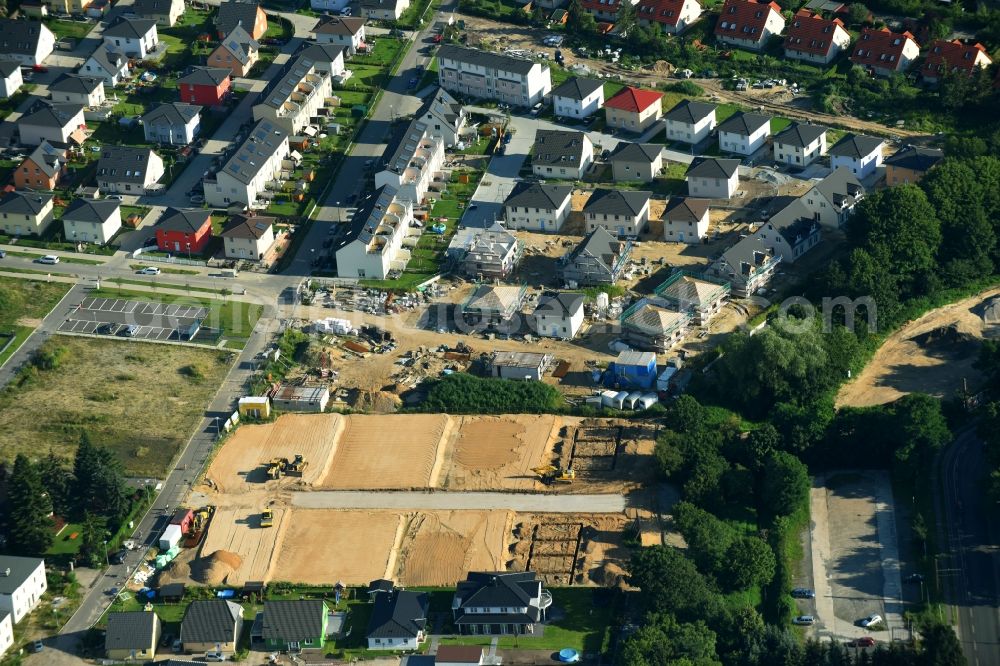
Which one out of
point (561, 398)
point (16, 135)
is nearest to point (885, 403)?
point (561, 398)

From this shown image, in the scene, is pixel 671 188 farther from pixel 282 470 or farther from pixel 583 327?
pixel 282 470

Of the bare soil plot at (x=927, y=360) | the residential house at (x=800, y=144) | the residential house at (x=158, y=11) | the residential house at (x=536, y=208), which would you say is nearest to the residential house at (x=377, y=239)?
the residential house at (x=536, y=208)

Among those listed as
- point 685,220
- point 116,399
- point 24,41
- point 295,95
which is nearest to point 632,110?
point 685,220

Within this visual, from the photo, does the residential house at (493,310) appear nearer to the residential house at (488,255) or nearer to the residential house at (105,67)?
the residential house at (488,255)

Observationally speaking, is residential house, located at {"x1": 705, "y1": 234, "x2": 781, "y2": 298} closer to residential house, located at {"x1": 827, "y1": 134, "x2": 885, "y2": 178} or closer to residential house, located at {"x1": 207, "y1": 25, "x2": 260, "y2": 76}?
residential house, located at {"x1": 827, "y1": 134, "x2": 885, "y2": 178}

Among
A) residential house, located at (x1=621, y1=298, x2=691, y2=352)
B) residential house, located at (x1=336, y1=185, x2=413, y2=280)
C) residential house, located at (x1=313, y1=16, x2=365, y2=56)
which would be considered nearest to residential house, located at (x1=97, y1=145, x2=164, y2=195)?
residential house, located at (x1=336, y1=185, x2=413, y2=280)
